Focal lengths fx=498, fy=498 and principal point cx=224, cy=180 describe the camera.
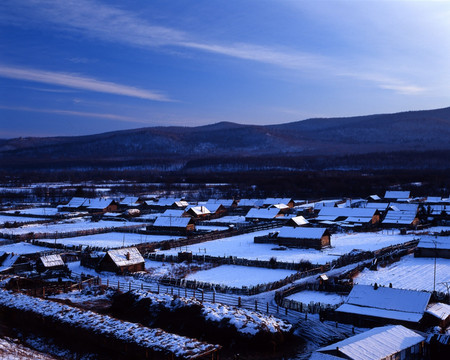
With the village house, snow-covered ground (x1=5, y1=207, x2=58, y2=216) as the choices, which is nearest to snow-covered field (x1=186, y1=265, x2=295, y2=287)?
the village house

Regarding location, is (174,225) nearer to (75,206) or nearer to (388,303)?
(75,206)

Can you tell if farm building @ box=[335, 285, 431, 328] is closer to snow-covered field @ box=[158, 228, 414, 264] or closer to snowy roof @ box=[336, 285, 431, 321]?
snowy roof @ box=[336, 285, 431, 321]

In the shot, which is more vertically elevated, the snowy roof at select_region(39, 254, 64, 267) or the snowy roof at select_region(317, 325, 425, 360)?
the snowy roof at select_region(317, 325, 425, 360)

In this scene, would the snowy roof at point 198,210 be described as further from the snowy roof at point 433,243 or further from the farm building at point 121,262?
the snowy roof at point 433,243

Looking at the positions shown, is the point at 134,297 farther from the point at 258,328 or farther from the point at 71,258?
the point at 71,258

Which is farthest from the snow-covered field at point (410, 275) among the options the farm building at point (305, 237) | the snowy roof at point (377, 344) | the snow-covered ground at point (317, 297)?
the snowy roof at point (377, 344)

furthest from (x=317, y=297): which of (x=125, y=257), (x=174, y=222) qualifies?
(x=174, y=222)

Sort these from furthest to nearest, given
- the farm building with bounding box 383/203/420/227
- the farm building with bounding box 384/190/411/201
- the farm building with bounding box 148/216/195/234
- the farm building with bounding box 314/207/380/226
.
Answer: the farm building with bounding box 384/190/411/201 < the farm building with bounding box 314/207/380/226 < the farm building with bounding box 383/203/420/227 < the farm building with bounding box 148/216/195/234
